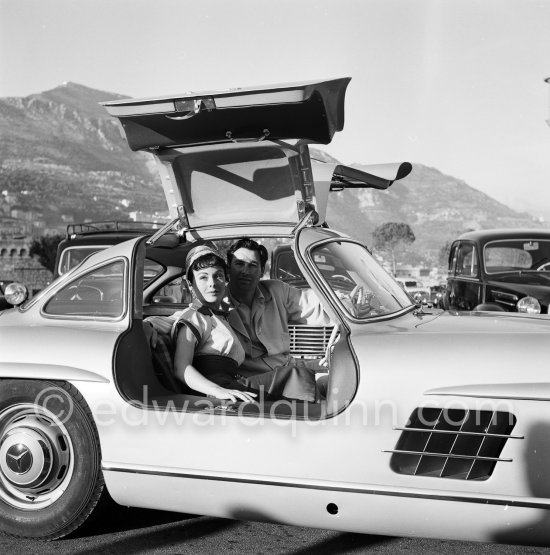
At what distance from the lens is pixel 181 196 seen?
4609 millimetres

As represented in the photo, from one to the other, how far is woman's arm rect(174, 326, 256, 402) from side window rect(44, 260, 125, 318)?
367 millimetres

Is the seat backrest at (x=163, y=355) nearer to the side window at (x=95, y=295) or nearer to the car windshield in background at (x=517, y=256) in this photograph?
the side window at (x=95, y=295)

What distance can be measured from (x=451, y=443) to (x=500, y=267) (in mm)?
7979

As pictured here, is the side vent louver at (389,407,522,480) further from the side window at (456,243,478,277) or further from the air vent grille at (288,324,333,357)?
the side window at (456,243,478,277)

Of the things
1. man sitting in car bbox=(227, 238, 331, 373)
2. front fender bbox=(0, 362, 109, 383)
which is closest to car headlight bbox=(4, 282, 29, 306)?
front fender bbox=(0, 362, 109, 383)

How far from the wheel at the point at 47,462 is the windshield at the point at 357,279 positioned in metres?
1.43

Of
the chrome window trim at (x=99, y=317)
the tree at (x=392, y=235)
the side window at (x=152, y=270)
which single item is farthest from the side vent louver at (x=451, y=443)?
the tree at (x=392, y=235)

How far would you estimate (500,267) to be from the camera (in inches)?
423

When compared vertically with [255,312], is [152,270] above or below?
above

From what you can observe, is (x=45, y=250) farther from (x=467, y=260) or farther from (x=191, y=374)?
(x=191, y=374)

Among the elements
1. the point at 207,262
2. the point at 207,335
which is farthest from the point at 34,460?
the point at 207,262

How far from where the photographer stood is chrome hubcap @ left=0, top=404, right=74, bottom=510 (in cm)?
375

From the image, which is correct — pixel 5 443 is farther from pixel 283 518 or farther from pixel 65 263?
pixel 65 263

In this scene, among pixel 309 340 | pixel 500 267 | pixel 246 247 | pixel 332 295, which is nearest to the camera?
pixel 332 295
